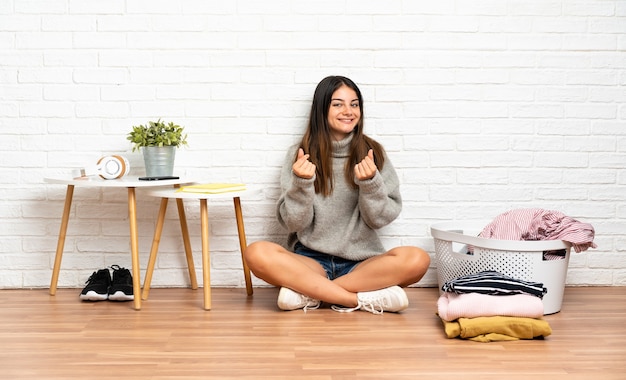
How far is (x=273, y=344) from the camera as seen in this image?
228 centimetres

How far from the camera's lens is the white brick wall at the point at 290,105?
3.16 meters

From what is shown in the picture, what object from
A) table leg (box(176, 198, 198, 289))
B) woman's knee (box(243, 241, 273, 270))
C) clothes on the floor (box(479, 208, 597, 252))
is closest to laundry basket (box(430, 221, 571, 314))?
clothes on the floor (box(479, 208, 597, 252))

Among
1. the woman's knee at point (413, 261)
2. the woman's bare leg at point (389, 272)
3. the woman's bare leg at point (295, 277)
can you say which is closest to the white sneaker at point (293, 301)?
the woman's bare leg at point (295, 277)

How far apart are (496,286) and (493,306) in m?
0.08

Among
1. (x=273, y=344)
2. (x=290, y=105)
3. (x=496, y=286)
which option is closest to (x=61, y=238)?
(x=290, y=105)

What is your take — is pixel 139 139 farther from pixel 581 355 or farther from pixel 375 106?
pixel 581 355

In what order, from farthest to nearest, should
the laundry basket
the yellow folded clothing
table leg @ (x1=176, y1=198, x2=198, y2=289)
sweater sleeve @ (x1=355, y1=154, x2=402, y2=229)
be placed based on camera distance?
table leg @ (x1=176, y1=198, x2=198, y2=289)
sweater sleeve @ (x1=355, y1=154, x2=402, y2=229)
the laundry basket
the yellow folded clothing

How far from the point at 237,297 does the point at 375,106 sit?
1020mm

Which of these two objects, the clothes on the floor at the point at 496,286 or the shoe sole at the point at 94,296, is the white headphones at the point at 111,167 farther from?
the clothes on the floor at the point at 496,286

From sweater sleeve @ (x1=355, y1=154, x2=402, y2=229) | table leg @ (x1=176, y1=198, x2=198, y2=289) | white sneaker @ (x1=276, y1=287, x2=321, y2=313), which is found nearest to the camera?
white sneaker @ (x1=276, y1=287, x2=321, y2=313)

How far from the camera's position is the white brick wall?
124 inches

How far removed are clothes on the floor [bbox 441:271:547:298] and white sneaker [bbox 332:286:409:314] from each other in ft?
0.89

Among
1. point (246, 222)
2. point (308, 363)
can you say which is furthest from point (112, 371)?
point (246, 222)

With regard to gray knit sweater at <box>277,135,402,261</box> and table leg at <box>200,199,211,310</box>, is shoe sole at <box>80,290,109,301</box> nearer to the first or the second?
table leg at <box>200,199,211,310</box>
